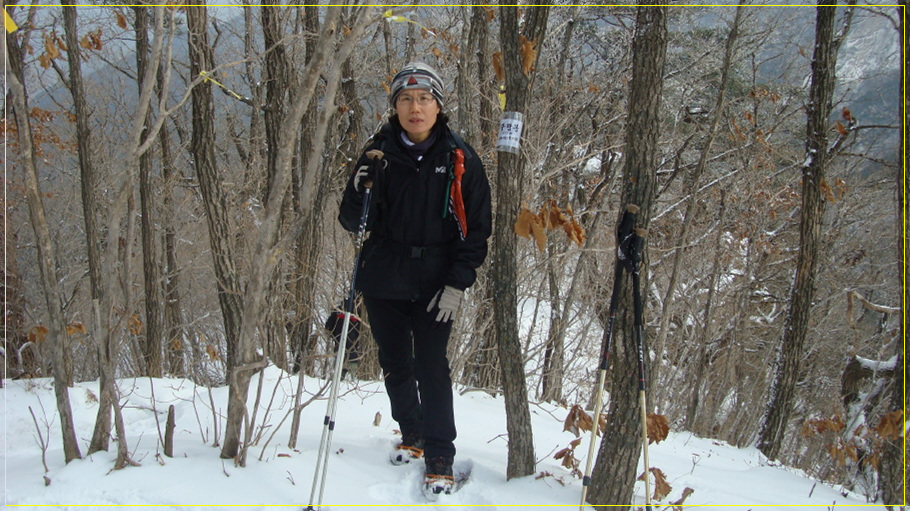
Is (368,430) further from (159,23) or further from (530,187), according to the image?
(530,187)

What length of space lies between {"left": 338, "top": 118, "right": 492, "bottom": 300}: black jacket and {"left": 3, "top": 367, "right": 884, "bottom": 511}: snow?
24.2 inches

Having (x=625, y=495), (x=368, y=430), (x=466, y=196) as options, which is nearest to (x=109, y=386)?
(x=368, y=430)

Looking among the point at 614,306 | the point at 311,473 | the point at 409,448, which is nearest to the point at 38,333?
the point at 311,473

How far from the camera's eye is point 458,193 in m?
2.42

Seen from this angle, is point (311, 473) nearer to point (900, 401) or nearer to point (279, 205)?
point (279, 205)

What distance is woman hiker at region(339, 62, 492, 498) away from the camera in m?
2.44

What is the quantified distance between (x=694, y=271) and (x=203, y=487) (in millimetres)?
11040

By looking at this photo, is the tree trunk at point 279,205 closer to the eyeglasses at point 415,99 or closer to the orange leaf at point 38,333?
the eyeglasses at point 415,99

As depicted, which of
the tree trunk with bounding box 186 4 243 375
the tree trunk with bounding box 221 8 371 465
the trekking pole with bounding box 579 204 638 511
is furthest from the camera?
the tree trunk with bounding box 186 4 243 375

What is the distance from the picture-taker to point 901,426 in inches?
167

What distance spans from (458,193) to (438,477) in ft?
3.78

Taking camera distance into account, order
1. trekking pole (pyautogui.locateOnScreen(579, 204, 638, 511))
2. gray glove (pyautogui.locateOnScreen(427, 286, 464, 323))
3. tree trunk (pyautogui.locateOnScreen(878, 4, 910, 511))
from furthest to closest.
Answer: tree trunk (pyautogui.locateOnScreen(878, 4, 910, 511)) → gray glove (pyautogui.locateOnScreen(427, 286, 464, 323)) → trekking pole (pyautogui.locateOnScreen(579, 204, 638, 511))

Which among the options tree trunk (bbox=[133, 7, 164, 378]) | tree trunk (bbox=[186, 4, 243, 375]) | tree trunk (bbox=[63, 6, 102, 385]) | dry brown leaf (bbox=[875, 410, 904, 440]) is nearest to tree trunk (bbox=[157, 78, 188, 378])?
tree trunk (bbox=[133, 7, 164, 378])

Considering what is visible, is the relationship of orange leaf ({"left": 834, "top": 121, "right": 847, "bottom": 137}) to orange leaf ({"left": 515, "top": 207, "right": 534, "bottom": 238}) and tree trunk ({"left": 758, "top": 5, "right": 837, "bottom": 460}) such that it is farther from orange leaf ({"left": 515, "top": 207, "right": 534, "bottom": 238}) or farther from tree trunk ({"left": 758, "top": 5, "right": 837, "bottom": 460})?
orange leaf ({"left": 515, "top": 207, "right": 534, "bottom": 238})
